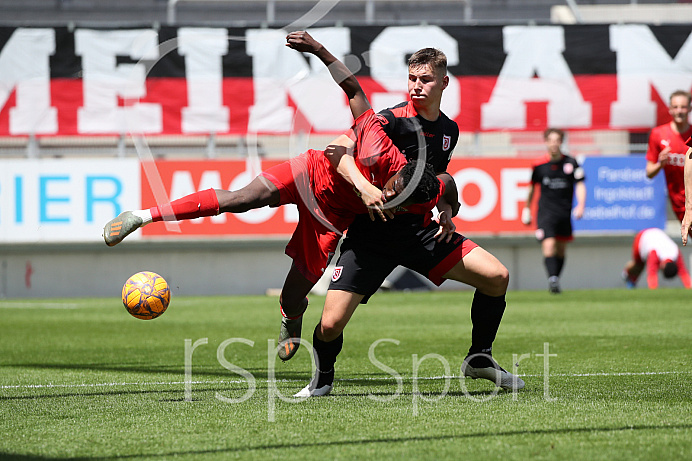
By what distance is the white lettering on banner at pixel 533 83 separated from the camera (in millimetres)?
19078

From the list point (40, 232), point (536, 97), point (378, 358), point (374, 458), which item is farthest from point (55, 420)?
point (536, 97)

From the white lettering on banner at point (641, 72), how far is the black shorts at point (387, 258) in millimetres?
14783

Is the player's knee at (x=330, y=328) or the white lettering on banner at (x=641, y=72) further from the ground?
the white lettering on banner at (x=641, y=72)

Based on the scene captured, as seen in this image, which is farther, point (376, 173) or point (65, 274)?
point (65, 274)

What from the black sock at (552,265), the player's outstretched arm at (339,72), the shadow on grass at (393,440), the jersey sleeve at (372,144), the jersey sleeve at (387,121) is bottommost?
the black sock at (552,265)

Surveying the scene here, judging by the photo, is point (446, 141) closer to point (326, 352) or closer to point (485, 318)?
point (485, 318)

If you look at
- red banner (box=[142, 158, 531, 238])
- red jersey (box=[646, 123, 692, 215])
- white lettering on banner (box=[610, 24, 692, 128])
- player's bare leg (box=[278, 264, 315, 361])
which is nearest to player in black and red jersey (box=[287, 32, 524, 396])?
player's bare leg (box=[278, 264, 315, 361])

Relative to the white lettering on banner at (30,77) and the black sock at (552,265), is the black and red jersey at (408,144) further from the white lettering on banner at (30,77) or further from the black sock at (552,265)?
the white lettering on banner at (30,77)

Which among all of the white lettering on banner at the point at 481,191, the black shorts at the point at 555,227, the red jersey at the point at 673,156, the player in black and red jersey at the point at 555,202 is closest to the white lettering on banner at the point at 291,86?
the white lettering on banner at the point at 481,191

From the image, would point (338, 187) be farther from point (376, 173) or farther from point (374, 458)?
point (374, 458)

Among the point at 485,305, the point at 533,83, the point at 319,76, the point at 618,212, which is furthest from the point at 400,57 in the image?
the point at 485,305

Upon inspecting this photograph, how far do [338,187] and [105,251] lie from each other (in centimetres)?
1352

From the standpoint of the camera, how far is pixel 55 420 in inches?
181

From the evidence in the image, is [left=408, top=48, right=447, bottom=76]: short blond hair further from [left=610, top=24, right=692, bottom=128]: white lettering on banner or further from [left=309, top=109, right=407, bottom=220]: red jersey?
[left=610, top=24, right=692, bottom=128]: white lettering on banner
